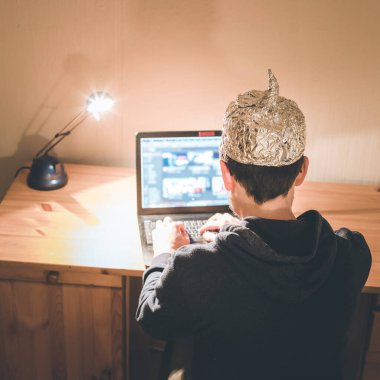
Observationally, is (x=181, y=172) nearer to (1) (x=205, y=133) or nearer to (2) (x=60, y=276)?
(1) (x=205, y=133)

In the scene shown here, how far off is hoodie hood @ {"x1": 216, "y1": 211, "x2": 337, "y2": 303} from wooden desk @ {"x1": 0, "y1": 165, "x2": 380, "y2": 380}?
51 cm

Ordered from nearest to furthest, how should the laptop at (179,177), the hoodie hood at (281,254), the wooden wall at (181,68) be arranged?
the hoodie hood at (281,254) < the laptop at (179,177) < the wooden wall at (181,68)

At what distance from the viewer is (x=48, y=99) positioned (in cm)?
206

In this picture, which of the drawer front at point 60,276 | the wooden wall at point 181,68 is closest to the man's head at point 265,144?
the drawer front at point 60,276

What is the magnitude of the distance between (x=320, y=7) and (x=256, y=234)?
113 centimetres

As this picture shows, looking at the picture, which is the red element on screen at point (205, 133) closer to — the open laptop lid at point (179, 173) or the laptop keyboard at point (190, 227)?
the open laptop lid at point (179, 173)

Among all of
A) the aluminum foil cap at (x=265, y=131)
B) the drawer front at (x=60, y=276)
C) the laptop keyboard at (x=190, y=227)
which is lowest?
the drawer front at (x=60, y=276)

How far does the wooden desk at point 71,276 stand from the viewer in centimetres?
157

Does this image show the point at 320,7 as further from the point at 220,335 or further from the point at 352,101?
the point at 220,335

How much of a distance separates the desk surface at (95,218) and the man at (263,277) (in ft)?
1.31

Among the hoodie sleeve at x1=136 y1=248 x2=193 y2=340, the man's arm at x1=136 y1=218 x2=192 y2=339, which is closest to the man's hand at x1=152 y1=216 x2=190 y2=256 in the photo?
the man's arm at x1=136 y1=218 x2=192 y2=339

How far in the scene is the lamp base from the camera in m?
1.91

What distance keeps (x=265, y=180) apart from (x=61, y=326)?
2.90 ft

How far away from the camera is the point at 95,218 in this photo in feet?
5.78
